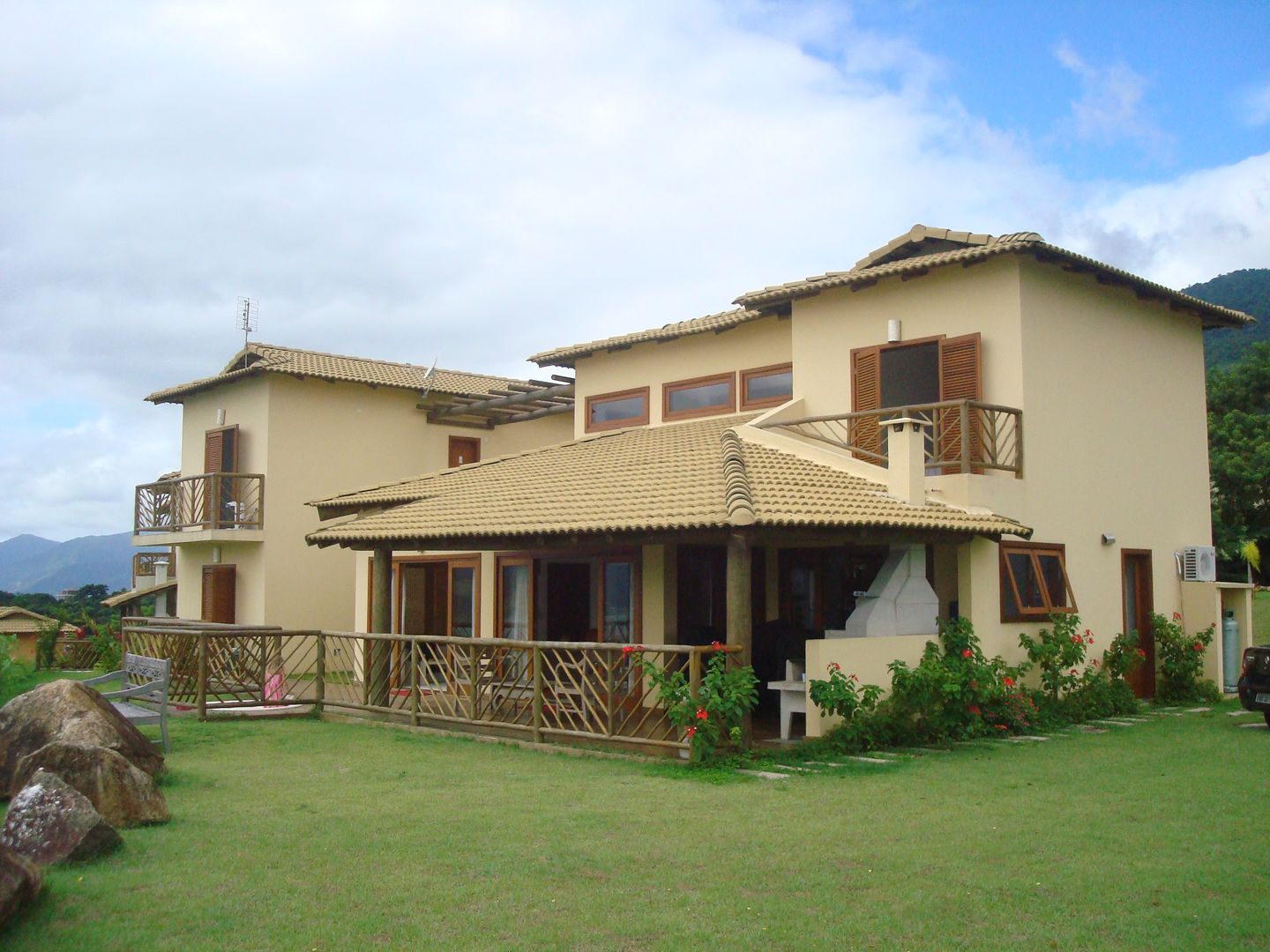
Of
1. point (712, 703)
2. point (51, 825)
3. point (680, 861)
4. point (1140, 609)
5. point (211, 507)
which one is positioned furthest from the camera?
point (211, 507)

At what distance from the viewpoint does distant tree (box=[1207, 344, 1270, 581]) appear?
100.0ft

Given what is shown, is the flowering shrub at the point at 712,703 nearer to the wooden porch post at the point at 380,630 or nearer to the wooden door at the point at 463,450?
the wooden porch post at the point at 380,630

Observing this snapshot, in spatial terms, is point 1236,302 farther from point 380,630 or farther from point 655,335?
point 380,630

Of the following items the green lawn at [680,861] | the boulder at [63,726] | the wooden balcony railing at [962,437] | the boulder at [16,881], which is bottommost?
the green lawn at [680,861]

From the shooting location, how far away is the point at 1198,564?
57.5 feet

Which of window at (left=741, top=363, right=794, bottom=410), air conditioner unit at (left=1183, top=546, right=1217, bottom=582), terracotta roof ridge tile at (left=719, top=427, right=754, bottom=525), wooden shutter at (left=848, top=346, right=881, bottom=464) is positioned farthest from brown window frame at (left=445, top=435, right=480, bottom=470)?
air conditioner unit at (left=1183, top=546, right=1217, bottom=582)

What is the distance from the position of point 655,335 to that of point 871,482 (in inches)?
227

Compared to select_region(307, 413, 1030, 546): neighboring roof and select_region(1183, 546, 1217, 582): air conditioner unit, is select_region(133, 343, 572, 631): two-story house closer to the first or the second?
select_region(307, 413, 1030, 546): neighboring roof

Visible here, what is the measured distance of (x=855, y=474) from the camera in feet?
47.1

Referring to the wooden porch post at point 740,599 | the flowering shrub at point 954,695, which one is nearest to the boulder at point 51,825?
the wooden porch post at point 740,599

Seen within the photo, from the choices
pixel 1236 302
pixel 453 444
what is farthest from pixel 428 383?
pixel 1236 302

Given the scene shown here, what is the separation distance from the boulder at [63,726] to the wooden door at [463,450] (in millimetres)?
18463

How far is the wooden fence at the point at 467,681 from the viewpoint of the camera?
1209 centimetres

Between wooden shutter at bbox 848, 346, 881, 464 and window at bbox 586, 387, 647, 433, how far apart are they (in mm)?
4421
